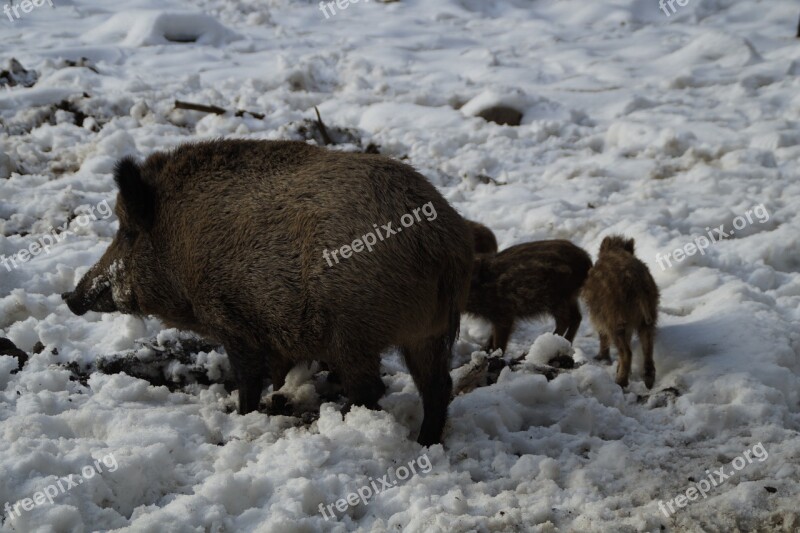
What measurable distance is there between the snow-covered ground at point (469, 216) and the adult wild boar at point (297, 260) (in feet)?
1.06

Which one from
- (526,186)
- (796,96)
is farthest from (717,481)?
(796,96)

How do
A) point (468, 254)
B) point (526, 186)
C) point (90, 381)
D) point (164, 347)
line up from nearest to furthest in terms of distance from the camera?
point (468, 254)
point (90, 381)
point (164, 347)
point (526, 186)

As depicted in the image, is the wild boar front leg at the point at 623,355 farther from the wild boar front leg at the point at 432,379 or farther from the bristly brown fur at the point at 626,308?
the wild boar front leg at the point at 432,379

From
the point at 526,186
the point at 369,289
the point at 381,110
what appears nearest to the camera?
the point at 369,289

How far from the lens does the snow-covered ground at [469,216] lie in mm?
3266

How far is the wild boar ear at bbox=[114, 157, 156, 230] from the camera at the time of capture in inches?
170

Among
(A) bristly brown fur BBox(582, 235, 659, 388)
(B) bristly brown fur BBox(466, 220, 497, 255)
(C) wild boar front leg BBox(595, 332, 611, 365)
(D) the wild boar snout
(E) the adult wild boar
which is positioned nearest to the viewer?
(E) the adult wild boar

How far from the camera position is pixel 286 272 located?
12.4ft

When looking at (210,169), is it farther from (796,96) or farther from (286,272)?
(796,96)

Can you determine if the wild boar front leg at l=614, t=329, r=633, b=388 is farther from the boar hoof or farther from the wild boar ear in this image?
the wild boar ear

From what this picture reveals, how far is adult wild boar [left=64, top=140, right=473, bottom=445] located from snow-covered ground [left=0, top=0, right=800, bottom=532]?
0.32m

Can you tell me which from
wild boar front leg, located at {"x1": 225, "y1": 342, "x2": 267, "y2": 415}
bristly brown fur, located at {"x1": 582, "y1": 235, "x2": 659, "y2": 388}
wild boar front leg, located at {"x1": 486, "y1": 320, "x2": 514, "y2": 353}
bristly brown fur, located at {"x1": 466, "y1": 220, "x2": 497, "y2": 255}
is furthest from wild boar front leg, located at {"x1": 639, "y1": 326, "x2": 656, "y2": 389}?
wild boar front leg, located at {"x1": 225, "y1": 342, "x2": 267, "y2": 415}

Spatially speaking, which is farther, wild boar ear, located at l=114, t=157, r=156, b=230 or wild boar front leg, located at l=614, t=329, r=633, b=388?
wild boar front leg, located at l=614, t=329, r=633, b=388

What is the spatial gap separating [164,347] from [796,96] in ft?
26.5
